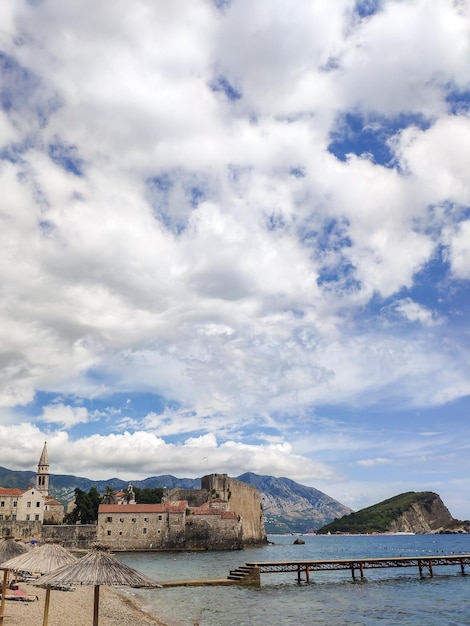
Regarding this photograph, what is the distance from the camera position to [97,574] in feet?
48.2

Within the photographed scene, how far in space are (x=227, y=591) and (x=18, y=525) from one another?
193 feet

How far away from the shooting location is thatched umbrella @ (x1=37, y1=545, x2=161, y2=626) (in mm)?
14547

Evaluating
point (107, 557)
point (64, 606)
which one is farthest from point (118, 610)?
point (107, 557)

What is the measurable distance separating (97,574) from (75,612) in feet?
53.8

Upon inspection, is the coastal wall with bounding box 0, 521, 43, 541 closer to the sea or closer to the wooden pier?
the sea

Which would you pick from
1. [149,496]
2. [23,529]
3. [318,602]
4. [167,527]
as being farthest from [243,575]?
[149,496]

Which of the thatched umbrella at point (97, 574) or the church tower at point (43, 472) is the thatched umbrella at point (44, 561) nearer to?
the thatched umbrella at point (97, 574)

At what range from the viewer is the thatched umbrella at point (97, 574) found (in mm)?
14547

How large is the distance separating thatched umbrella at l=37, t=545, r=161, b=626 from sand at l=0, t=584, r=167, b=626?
742 cm

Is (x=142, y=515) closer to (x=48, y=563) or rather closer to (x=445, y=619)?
(x=445, y=619)

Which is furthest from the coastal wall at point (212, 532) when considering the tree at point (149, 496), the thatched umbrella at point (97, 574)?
the thatched umbrella at point (97, 574)

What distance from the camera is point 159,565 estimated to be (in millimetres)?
59438

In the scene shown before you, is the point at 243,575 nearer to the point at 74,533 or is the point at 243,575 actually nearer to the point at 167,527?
the point at 167,527

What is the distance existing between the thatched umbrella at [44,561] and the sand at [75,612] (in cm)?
415
